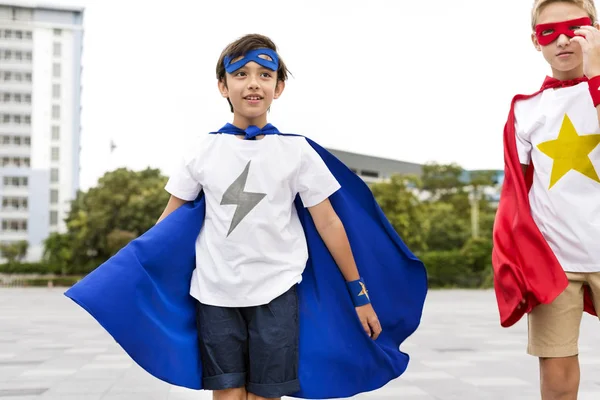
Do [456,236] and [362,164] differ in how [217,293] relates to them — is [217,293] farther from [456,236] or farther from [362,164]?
[362,164]

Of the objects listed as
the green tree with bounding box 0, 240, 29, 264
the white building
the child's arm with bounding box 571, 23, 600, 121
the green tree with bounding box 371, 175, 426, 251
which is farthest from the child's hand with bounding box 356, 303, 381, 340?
the white building

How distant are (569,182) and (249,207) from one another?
127 centimetres

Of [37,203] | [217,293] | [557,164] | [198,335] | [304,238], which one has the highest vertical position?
[557,164]

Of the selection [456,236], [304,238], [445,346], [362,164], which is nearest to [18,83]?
[362,164]

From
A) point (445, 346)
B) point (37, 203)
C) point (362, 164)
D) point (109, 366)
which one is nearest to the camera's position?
point (109, 366)

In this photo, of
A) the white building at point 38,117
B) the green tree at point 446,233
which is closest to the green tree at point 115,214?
the green tree at point 446,233

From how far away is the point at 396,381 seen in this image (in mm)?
5965

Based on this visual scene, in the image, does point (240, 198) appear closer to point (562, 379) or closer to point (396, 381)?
point (562, 379)

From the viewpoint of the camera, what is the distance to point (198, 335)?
9.23 feet

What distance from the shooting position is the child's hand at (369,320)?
293cm

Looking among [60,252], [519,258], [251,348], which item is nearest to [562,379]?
[519,258]

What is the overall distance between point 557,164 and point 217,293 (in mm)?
1446

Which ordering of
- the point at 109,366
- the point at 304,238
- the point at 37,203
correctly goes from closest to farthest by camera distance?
1. the point at 304,238
2. the point at 109,366
3. the point at 37,203

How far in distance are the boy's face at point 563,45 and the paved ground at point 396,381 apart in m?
2.96
